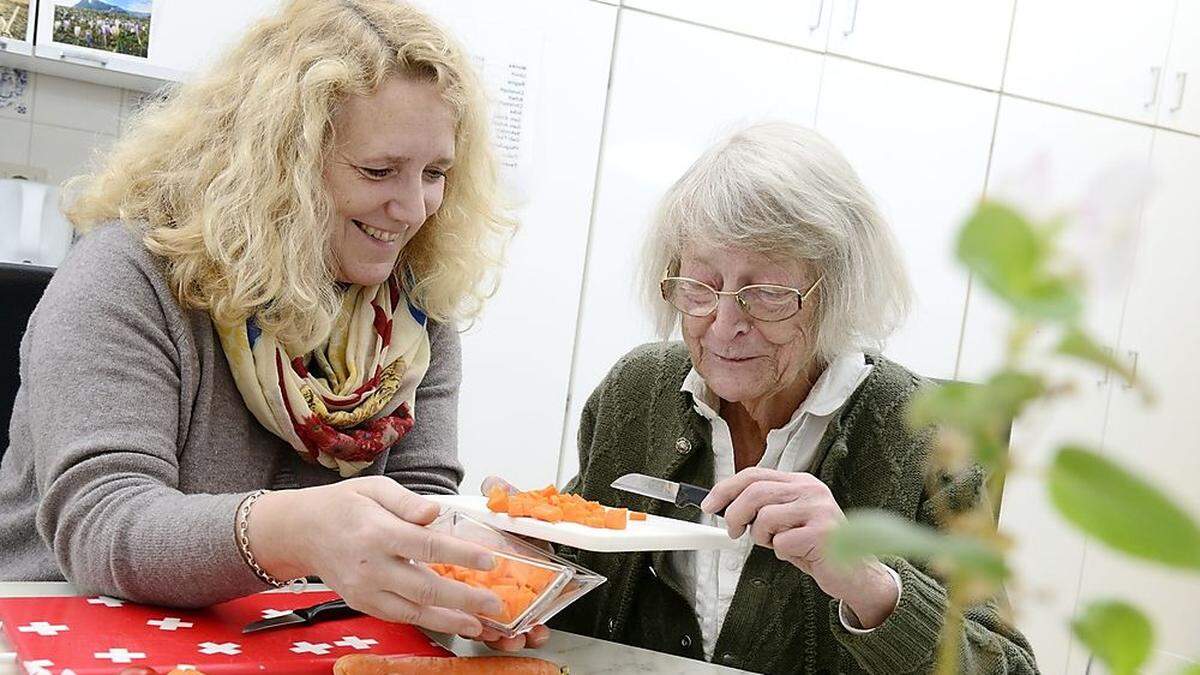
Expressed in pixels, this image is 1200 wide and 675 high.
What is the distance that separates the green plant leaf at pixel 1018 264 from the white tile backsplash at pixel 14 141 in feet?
11.0

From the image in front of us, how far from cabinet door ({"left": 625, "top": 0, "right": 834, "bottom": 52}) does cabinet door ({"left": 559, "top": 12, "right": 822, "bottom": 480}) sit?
26 mm

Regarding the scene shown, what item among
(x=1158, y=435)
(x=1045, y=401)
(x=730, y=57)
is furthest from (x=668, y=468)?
(x=1158, y=435)

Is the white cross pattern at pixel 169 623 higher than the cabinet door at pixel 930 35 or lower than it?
lower

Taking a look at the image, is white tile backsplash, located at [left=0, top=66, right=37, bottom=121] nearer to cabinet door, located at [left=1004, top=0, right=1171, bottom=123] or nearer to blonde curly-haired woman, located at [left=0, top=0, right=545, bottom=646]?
blonde curly-haired woman, located at [left=0, top=0, right=545, bottom=646]

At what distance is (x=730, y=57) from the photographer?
11.4 ft

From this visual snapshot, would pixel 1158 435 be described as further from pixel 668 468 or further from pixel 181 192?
pixel 181 192

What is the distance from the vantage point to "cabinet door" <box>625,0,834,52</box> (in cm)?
341

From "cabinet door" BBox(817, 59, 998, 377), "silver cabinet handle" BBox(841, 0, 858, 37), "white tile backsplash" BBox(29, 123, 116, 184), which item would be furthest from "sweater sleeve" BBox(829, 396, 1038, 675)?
"white tile backsplash" BBox(29, 123, 116, 184)

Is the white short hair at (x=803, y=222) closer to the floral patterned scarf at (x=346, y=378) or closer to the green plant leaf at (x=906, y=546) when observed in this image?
the floral patterned scarf at (x=346, y=378)

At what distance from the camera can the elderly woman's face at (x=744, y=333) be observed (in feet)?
5.14

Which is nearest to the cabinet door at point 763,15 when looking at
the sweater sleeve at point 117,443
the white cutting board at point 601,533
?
the sweater sleeve at point 117,443

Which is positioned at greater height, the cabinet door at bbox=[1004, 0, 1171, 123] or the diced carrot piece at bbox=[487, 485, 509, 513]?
the cabinet door at bbox=[1004, 0, 1171, 123]

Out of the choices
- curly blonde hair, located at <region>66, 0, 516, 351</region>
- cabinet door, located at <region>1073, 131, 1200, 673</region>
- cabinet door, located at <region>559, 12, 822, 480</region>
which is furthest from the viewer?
cabinet door, located at <region>1073, 131, 1200, 673</region>

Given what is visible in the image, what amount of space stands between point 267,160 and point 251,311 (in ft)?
0.60
